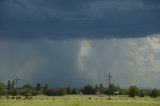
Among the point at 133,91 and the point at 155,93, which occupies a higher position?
the point at 133,91

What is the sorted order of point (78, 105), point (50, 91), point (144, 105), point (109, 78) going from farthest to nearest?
point (50, 91) → point (109, 78) → point (144, 105) → point (78, 105)

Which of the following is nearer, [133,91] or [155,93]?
[133,91]

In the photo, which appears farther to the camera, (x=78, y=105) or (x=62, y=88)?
(x=62, y=88)

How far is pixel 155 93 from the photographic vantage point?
15862 cm

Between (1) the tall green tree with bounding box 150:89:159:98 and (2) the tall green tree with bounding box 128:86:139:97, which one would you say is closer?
(2) the tall green tree with bounding box 128:86:139:97

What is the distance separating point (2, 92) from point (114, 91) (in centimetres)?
7580

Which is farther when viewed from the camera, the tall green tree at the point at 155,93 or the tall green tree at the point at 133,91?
the tall green tree at the point at 155,93

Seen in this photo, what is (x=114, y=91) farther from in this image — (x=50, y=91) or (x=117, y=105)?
(x=117, y=105)

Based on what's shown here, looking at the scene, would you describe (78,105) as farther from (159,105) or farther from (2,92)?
(2,92)

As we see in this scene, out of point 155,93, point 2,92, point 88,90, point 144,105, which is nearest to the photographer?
point 144,105

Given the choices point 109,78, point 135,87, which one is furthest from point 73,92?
point 109,78

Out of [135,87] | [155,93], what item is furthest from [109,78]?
[155,93]

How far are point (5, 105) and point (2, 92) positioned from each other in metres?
85.2

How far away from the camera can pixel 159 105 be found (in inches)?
2502
